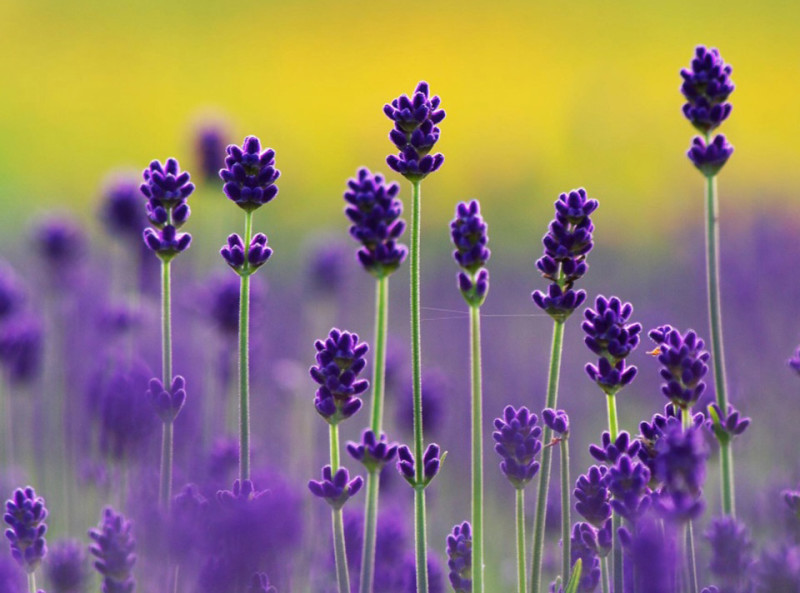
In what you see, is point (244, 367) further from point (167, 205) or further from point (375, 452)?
point (167, 205)

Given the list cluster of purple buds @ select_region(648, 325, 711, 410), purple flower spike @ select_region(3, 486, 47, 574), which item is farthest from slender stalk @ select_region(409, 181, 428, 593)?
purple flower spike @ select_region(3, 486, 47, 574)

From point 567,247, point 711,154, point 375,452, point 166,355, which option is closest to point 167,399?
point 166,355

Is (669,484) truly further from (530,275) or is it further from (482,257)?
(530,275)

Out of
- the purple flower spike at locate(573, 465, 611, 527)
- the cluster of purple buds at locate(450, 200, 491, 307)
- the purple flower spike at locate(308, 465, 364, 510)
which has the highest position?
the cluster of purple buds at locate(450, 200, 491, 307)

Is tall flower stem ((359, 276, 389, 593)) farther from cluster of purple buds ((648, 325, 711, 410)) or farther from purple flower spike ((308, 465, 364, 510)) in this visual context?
cluster of purple buds ((648, 325, 711, 410))

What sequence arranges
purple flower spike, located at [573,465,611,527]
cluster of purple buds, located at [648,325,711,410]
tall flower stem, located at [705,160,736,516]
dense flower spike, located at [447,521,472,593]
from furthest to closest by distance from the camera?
1. dense flower spike, located at [447,521,472,593]
2. purple flower spike, located at [573,465,611,527]
3. cluster of purple buds, located at [648,325,711,410]
4. tall flower stem, located at [705,160,736,516]

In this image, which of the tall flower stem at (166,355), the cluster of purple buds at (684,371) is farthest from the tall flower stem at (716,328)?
the tall flower stem at (166,355)
